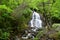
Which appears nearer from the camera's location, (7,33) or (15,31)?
(7,33)

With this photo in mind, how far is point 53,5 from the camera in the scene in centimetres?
1541

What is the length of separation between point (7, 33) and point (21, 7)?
2.46m

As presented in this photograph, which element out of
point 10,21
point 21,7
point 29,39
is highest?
point 21,7

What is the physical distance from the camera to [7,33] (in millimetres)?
13805

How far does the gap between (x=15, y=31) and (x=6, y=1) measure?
2.67 m

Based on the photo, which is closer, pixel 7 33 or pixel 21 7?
pixel 7 33

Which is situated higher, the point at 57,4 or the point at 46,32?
the point at 57,4

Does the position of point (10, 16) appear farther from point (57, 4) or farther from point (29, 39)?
point (57, 4)

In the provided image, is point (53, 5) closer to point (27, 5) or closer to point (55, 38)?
point (27, 5)

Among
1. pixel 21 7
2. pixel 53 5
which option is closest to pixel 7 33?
pixel 21 7

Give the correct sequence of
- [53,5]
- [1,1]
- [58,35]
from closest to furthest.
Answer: [58,35], [1,1], [53,5]

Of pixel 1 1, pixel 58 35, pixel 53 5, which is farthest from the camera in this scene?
pixel 53 5

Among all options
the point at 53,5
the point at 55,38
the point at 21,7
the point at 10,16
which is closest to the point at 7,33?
the point at 10,16

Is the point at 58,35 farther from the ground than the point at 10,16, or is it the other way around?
the point at 10,16
